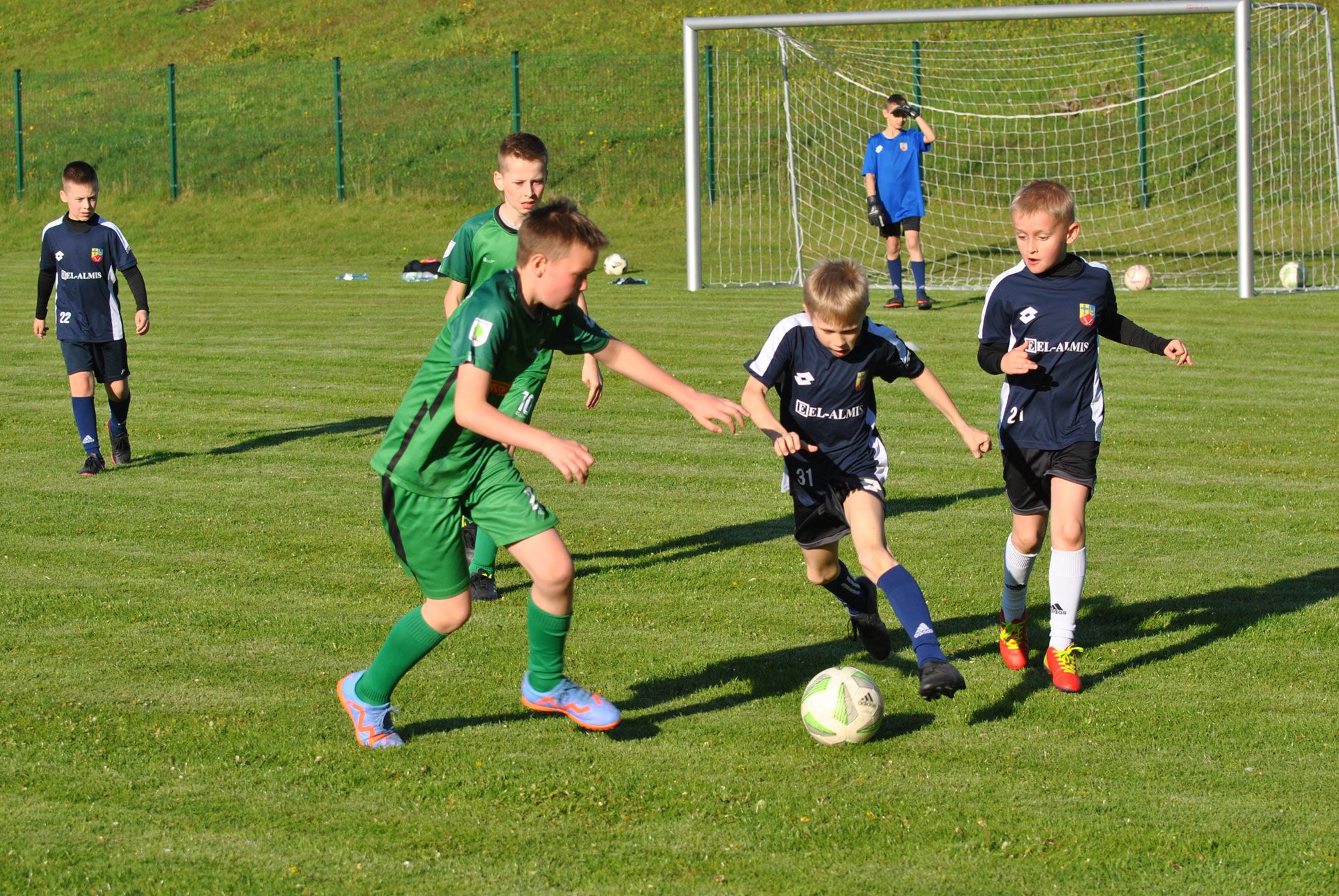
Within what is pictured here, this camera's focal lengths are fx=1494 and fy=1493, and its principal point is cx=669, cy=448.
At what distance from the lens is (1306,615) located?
6.59 m

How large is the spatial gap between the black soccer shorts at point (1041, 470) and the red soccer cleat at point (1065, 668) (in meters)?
0.57

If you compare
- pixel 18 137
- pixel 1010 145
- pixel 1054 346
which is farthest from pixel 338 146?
pixel 1054 346

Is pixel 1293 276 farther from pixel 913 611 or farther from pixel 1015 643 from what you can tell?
pixel 913 611

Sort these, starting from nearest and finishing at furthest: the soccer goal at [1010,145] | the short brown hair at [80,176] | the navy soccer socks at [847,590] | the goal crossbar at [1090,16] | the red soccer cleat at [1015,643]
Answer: the red soccer cleat at [1015,643] → the navy soccer socks at [847,590] → the short brown hair at [80,176] → the goal crossbar at [1090,16] → the soccer goal at [1010,145]

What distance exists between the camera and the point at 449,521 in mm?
4988

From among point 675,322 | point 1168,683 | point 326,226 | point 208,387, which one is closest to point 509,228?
point 1168,683

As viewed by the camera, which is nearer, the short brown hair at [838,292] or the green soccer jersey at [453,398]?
the green soccer jersey at [453,398]

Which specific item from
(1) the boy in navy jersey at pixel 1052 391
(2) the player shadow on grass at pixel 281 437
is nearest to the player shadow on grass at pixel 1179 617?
(1) the boy in navy jersey at pixel 1052 391

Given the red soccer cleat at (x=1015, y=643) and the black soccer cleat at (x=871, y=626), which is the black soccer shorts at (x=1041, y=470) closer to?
the red soccer cleat at (x=1015, y=643)

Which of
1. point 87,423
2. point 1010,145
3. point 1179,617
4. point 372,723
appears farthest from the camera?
point 1010,145

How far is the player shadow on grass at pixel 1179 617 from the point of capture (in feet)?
19.6

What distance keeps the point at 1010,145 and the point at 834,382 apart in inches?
868

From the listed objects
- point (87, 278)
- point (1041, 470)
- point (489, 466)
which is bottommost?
point (1041, 470)

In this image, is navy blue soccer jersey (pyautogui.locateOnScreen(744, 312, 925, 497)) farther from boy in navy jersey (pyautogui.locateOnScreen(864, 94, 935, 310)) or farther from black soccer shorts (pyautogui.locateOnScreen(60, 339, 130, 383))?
boy in navy jersey (pyautogui.locateOnScreen(864, 94, 935, 310))
